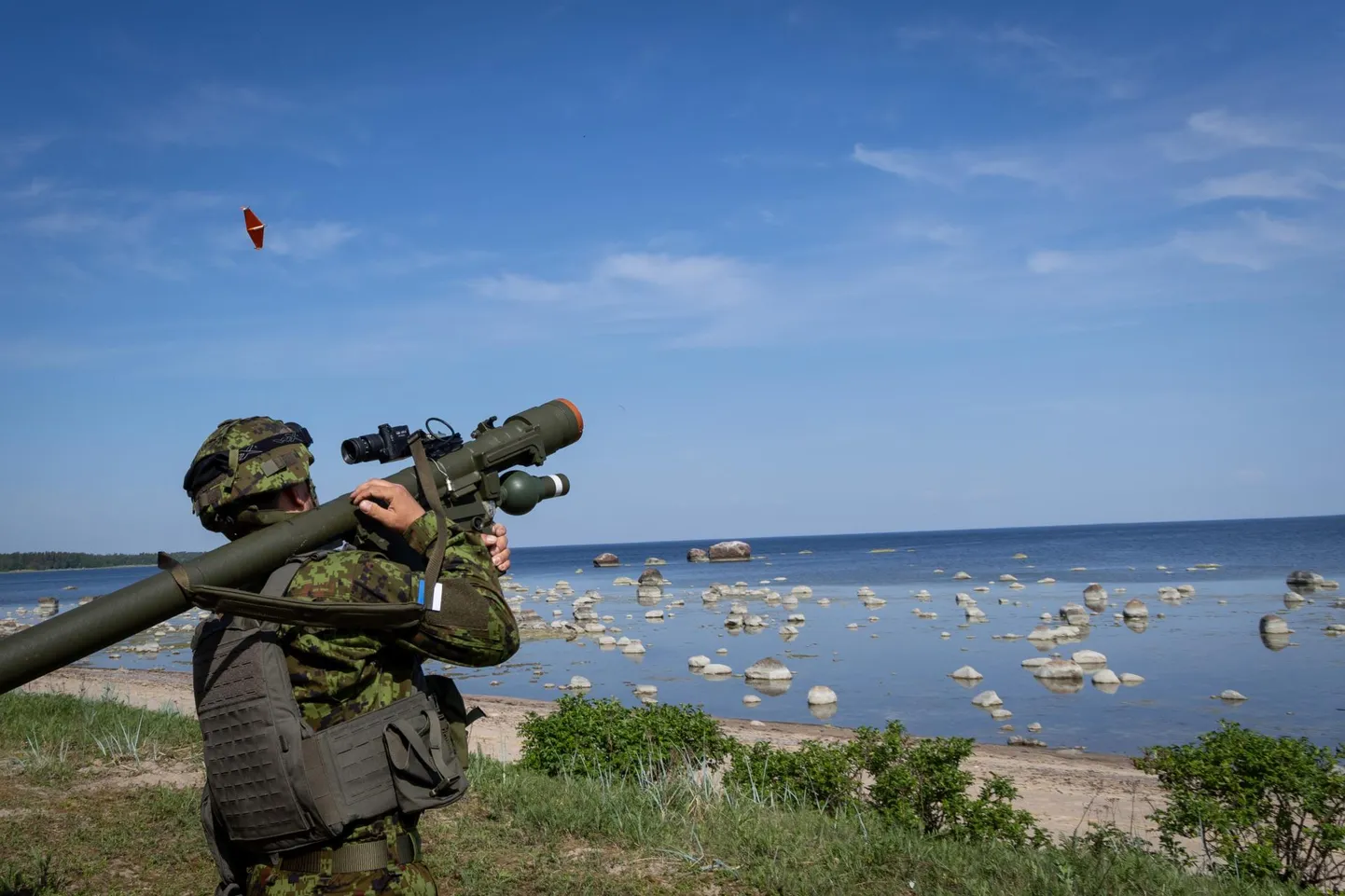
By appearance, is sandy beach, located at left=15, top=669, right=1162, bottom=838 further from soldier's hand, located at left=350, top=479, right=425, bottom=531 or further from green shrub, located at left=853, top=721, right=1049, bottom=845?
soldier's hand, located at left=350, top=479, right=425, bottom=531

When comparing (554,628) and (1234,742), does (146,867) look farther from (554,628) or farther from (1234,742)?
→ (554,628)

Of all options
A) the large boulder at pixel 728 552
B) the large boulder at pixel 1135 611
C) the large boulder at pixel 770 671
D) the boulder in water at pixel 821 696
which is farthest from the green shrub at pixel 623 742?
the large boulder at pixel 728 552

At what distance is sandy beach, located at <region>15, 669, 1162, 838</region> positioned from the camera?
10258 millimetres

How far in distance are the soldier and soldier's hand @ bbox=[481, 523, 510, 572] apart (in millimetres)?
180

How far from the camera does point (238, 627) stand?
114 inches

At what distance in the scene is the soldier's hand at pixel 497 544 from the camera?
3248 millimetres

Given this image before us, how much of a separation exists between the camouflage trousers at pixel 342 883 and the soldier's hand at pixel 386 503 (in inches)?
40.1

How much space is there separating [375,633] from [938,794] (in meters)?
5.72

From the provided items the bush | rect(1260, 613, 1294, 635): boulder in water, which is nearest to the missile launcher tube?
the bush

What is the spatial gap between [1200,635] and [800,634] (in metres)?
11.1

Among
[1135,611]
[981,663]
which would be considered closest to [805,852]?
[981,663]

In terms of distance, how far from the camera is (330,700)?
9.55 feet

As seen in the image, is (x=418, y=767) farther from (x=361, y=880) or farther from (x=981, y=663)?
(x=981, y=663)

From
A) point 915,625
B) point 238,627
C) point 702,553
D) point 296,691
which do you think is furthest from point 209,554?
point 702,553
